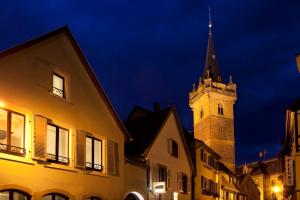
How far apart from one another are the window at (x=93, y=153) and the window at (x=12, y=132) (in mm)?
5159

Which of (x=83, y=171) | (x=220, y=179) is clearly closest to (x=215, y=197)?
(x=220, y=179)

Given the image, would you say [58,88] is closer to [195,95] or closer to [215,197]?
[215,197]

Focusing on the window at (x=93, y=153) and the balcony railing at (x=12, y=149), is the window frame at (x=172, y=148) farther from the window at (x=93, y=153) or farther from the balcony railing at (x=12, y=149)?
the balcony railing at (x=12, y=149)

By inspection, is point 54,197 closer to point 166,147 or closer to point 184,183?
point 166,147

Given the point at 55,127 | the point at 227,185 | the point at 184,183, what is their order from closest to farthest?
the point at 55,127 → the point at 184,183 → the point at 227,185

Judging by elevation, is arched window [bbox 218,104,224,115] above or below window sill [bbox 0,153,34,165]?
above

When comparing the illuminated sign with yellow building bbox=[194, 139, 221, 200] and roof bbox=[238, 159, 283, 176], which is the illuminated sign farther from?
roof bbox=[238, 159, 283, 176]

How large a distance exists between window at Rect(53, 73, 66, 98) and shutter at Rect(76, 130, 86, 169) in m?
1.85

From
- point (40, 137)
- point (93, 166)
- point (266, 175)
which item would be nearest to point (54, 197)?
point (40, 137)

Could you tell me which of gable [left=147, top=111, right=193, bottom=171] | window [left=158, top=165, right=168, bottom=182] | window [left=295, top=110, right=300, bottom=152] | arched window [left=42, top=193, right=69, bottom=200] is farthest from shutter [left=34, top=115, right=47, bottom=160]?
window [left=158, top=165, right=168, bottom=182]

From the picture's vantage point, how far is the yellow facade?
11475 centimetres

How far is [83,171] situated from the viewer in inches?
910

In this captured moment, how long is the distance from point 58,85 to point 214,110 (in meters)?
98.0

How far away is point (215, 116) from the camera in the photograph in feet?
388
